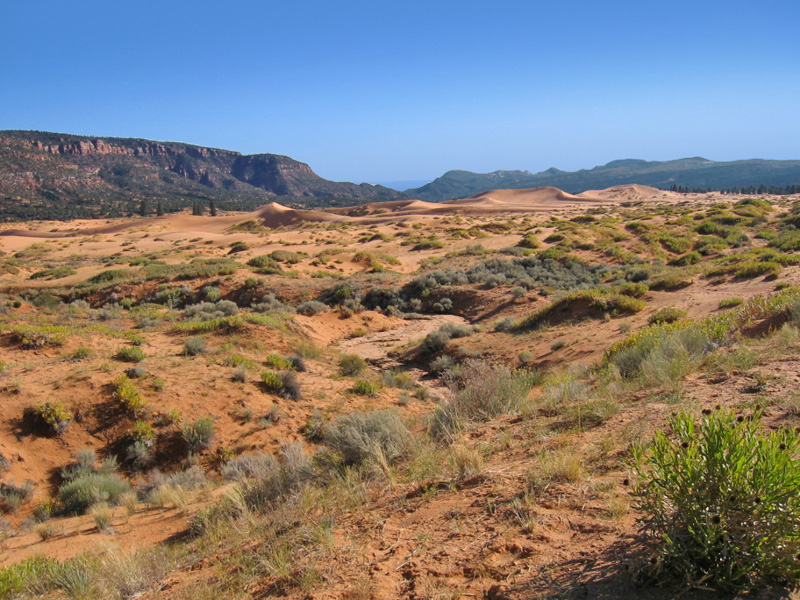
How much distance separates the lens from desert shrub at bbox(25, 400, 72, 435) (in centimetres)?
766

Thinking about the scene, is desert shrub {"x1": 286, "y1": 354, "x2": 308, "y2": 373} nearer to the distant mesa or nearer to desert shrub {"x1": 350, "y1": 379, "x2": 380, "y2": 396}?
desert shrub {"x1": 350, "y1": 379, "x2": 380, "y2": 396}

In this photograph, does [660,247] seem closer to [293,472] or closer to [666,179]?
[293,472]

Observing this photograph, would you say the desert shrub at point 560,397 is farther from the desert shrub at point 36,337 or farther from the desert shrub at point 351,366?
the desert shrub at point 36,337

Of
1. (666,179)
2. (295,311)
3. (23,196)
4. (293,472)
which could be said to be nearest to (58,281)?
(295,311)

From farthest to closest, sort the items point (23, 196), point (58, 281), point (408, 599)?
1. point (23, 196)
2. point (58, 281)
3. point (408, 599)

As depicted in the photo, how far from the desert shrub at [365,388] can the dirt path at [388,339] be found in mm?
2531

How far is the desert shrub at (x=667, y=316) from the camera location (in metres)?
11.1

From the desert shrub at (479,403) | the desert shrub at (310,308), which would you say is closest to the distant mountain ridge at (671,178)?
the desert shrub at (310,308)

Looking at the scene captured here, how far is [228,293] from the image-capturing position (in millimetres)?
20438

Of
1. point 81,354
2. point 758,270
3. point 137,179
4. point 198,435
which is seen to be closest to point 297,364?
point 198,435

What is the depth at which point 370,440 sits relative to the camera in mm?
5160

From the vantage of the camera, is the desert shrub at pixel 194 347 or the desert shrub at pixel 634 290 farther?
the desert shrub at pixel 634 290

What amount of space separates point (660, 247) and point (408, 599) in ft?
89.6

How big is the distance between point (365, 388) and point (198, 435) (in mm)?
3815
